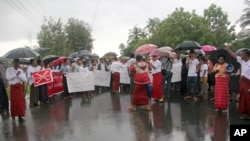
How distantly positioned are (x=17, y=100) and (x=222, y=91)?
5.93 m

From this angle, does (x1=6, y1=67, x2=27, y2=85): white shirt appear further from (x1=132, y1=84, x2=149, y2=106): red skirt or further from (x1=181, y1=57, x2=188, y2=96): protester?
(x1=181, y1=57, x2=188, y2=96): protester

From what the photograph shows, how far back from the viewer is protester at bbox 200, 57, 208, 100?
Result: 46.8 ft

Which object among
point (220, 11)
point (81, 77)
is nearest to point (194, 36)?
point (220, 11)

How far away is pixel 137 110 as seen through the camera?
1195 cm

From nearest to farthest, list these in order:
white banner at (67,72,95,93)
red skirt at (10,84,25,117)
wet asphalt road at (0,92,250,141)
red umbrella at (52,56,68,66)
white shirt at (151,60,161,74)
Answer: wet asphalt road at (0,92,250,141), red skirt at (10,84,25,117), white shirt at (151,60,161,74), red umbrella at (52,56,68,66), white banner at (67,72,95,93)

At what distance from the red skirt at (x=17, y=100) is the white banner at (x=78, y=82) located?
5.82 metres

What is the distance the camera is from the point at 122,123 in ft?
32.9

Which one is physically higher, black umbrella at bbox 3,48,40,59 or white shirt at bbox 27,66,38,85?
black umbrella at bbox 3,48,40,59

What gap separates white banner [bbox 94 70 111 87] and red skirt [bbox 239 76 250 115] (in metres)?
10.3

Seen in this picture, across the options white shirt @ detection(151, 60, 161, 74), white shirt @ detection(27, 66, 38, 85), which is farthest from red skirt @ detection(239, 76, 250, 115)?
white shirt @ detection(27, 66, 38, 85)

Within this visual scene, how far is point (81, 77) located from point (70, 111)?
4.48 metres

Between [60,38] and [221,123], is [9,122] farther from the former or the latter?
[60,38]

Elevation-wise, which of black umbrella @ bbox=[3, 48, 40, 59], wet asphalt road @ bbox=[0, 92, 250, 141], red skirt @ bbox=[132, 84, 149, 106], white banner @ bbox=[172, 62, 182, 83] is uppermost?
black umbrella @ bbox=[3, 48, 40, 59]

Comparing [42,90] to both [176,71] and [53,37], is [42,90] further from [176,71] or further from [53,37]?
[53,37]
